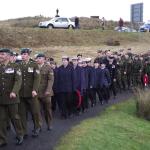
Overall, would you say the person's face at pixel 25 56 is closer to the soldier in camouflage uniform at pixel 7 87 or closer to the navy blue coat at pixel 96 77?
the soldier in camouflage uniform at pixel 7 87

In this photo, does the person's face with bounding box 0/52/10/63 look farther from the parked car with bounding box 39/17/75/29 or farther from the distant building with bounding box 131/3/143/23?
the distant building with bounding box 131/3/143/23

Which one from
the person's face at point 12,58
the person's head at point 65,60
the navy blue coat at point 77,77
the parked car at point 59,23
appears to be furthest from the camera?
the parked car at point 59,23

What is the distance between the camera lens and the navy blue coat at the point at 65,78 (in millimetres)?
16375

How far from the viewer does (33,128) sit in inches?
547

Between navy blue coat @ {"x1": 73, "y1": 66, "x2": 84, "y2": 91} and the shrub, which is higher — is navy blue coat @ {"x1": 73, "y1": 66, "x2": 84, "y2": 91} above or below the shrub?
above

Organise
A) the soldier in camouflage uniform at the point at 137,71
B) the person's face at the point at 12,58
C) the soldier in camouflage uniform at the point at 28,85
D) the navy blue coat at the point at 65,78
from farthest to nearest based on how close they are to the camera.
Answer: the soldier in camouflage uniform at the point at 137,71, the navy blue coat at the point at 65,78, the soldier in camouflage uniform at the point at 28,85, the person's face at the point at 12,58

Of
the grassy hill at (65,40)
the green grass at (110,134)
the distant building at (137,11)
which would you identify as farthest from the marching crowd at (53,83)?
the distant building at (137,11)

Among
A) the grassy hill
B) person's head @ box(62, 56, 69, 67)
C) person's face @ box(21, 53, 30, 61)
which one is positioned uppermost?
person's face @ box(21, 53, 30, 61)

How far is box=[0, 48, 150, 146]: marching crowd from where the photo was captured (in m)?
11.9

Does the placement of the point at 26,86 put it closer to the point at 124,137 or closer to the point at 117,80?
the point at 124,137

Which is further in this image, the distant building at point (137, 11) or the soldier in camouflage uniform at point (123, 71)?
the distant building at point (137, 11)

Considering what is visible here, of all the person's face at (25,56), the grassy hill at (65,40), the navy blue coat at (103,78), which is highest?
the person's face at (25,56)

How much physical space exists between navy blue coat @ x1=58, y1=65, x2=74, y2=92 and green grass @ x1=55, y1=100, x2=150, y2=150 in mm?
1190

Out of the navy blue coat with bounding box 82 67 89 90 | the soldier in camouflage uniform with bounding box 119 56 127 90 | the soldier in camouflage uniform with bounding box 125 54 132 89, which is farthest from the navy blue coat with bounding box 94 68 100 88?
the soldier in camouflage uniform with bounding box 125 54 132 89
